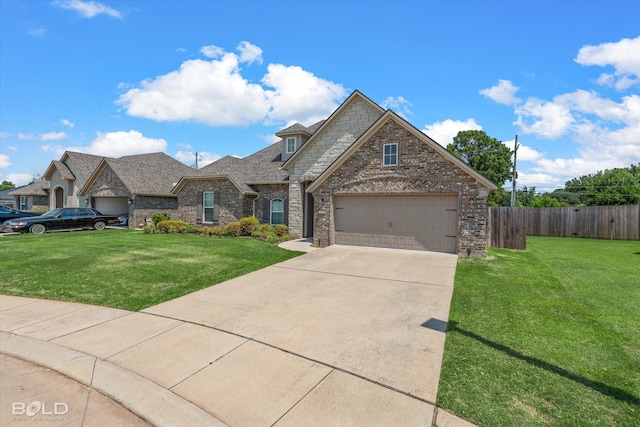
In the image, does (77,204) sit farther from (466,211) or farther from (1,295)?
(466,211)

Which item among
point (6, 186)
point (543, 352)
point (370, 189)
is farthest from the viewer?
point (6, 186)

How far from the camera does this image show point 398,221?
13305mm

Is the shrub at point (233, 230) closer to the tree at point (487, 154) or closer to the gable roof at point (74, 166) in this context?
the gable roof at point (74, 166)

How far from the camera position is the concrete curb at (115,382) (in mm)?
3197

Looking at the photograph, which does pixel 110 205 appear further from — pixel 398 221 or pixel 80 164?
pixel 398 221

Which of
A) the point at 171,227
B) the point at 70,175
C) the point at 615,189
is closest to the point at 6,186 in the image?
the point at 70,175

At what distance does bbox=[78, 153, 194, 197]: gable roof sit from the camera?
75.4 feet

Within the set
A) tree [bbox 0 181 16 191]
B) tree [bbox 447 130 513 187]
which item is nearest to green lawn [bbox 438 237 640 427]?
tree [bbox 447 130 513 187]

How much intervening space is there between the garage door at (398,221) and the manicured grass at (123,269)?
3.32 metres

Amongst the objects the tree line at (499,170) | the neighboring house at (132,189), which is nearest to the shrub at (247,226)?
the neighboring house at (132,189)

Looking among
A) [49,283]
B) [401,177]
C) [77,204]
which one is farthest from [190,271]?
[77,204]

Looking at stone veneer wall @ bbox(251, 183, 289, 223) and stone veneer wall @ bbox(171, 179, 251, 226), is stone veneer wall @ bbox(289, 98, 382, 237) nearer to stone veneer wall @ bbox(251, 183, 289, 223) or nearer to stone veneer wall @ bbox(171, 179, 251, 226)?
stone veneer wall @ bbox(251, 183, 289, 223)

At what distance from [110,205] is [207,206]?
457 inches

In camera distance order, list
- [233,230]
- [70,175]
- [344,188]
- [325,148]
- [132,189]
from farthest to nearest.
A: 1. [70,175]
2. [132,189]
3. [233,230]
4. [325,148]
5. [344,188]
